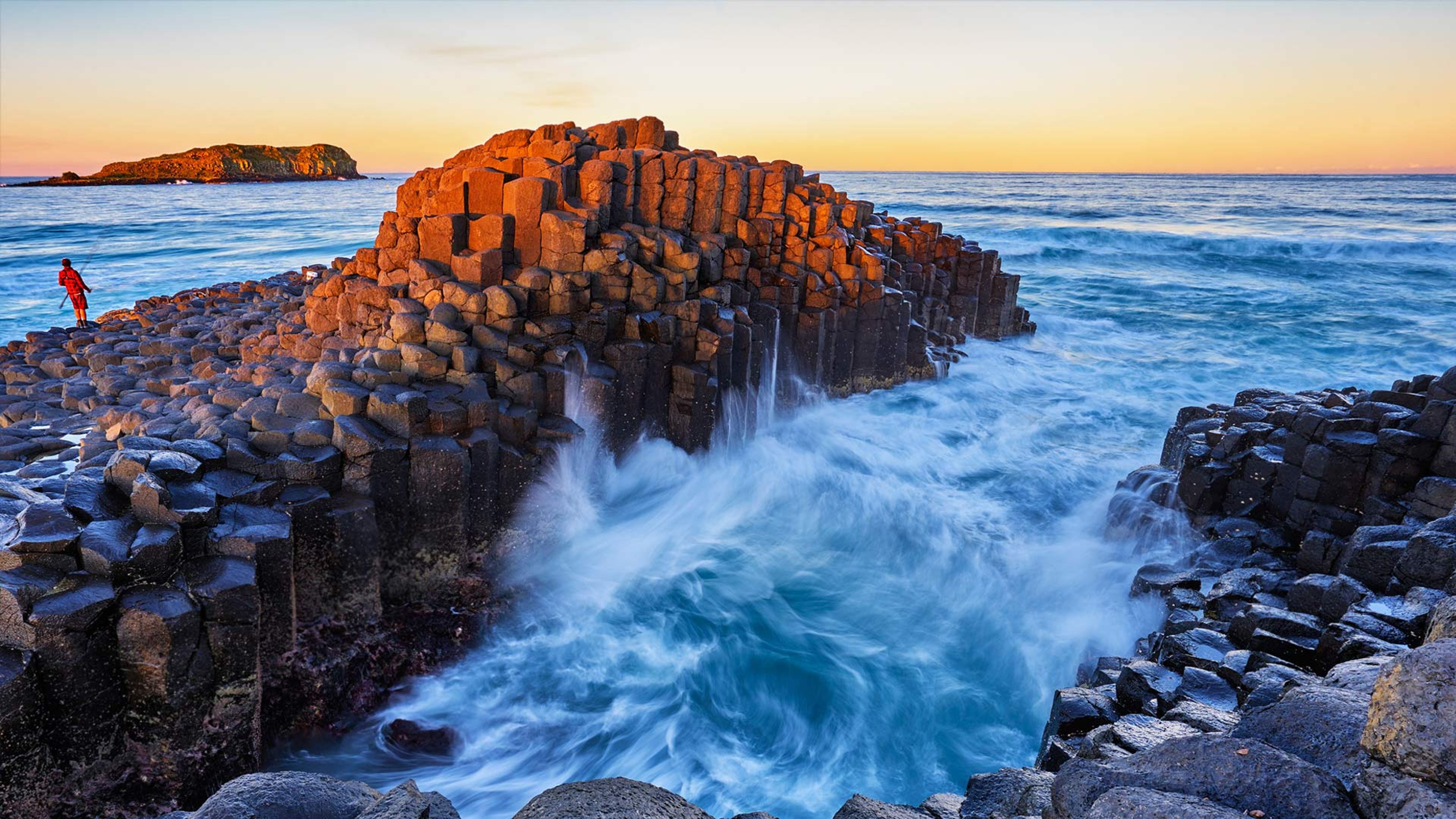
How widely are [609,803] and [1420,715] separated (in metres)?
2.66

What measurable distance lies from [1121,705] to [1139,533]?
473 cm

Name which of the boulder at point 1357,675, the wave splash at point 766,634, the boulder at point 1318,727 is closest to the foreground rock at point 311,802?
the boulder at point 1318,727

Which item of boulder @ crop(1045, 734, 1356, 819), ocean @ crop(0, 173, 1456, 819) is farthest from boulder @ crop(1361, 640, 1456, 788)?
ocean @ crop(0, 173, 1456, 819)

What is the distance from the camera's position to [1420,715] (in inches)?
91.4

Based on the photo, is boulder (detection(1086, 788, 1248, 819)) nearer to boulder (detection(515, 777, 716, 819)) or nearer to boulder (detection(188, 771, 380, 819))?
boulder (detection(515, 777, 716, 819))

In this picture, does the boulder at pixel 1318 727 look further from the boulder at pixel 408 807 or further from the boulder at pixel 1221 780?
the boulder at pixel 408 807

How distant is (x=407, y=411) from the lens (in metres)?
8.11

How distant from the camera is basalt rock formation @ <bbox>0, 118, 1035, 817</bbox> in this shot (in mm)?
5742

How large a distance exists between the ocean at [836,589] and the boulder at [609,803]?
407 centimetres

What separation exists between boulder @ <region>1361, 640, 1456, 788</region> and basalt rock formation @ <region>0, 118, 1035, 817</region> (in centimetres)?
687

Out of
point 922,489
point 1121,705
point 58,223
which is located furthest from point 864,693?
point 58,223

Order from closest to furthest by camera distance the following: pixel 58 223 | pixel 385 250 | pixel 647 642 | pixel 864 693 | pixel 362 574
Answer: pixel 362 574
pixel 864 693
pixel 647 642
pixel 385 250
pixel 58 223

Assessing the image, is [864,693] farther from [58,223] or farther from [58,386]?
[58,223]

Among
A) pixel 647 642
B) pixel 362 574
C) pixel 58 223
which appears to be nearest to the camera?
pixel 362 574
